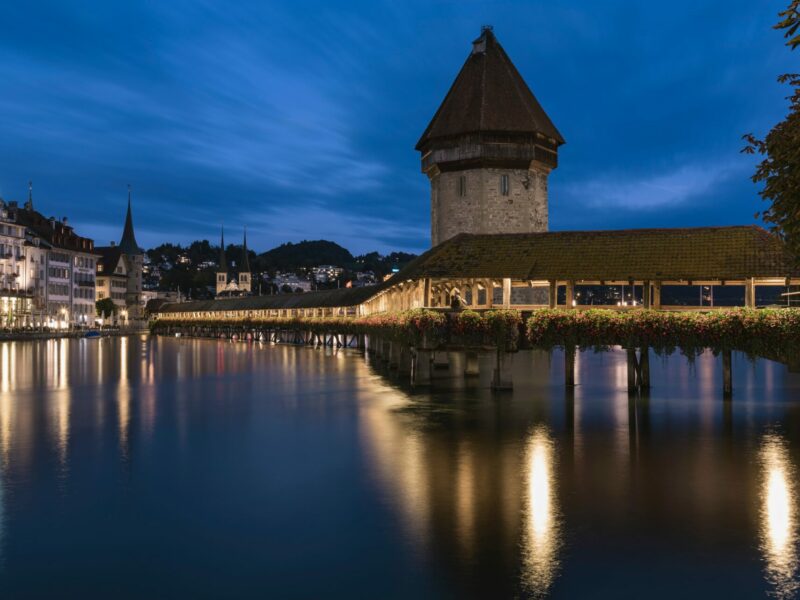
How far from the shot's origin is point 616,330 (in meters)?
28.5

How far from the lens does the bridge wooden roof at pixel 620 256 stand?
30359 mm

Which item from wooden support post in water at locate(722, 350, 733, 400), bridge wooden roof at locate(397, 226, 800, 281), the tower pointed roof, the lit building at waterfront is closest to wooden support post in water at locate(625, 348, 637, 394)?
wooden support post in water at locate(722, 350, 733, 400)

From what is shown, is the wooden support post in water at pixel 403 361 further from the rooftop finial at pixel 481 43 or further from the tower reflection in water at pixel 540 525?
the rooftop finial at pixel 481 43

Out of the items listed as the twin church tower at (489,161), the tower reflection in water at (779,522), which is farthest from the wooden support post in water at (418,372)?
the twin church tower at (489,161)

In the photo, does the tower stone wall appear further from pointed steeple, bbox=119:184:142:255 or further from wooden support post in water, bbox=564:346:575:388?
pointed steeple, bbox=119:184:142:255

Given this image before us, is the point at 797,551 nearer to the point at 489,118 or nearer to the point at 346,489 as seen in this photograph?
the point at 346,489

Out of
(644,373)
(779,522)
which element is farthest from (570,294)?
(779,522)

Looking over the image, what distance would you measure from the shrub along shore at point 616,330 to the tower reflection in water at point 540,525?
28.9 feet

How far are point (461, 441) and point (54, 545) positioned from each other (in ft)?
39.2

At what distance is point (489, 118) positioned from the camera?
204 ft

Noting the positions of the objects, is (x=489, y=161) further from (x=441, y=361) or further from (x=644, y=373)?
(x=644, y=373)

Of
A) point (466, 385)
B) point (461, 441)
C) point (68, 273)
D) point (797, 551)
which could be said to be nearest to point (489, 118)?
point (466, 385)

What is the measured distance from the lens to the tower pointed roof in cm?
6222

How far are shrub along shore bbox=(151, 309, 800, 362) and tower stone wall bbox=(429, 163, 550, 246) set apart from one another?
2888 cm
